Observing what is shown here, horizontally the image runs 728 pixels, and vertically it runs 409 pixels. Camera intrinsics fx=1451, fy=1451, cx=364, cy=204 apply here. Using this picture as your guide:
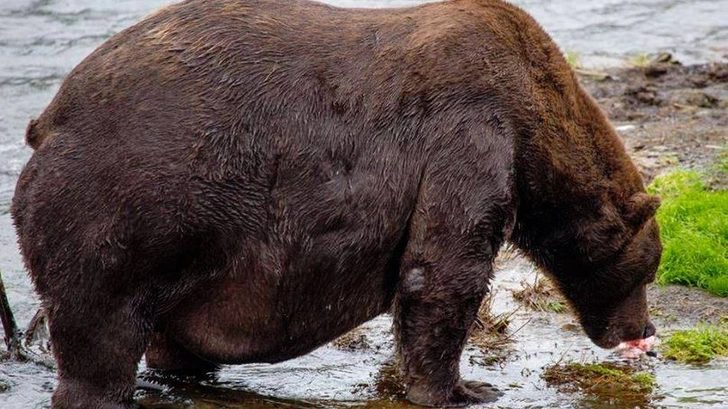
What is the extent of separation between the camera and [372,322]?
344 inches

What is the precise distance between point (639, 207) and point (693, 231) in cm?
219

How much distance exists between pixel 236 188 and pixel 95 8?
31.4 feet

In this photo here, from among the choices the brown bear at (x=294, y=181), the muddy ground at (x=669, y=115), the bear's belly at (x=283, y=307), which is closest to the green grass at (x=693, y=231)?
the muddy ground at (x=669, y=115)

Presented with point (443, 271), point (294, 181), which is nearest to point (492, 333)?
point (443, 271)

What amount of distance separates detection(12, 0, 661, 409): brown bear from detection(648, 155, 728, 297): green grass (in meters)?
1.81

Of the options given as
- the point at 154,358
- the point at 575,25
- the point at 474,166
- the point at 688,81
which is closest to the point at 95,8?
the point at 575,25

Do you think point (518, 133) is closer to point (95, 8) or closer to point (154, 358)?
point (154, 358)

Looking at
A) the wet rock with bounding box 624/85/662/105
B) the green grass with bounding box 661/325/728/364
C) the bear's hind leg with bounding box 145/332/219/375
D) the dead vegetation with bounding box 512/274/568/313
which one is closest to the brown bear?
the bear's hind leg with bounding box 145/332/219/375

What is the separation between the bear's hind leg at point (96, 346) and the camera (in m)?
6.64

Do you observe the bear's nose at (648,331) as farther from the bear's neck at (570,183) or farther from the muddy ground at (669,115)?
the muddy ground at (669,115)

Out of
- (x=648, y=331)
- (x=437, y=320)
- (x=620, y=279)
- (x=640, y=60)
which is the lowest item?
(x=640, y=60)

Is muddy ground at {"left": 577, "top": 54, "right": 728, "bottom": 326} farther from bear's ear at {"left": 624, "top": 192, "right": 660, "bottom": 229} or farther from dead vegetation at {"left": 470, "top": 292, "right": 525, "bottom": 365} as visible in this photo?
bear's ear at {"left": 624, "top": 192, "right": 660, "bottom": 229}

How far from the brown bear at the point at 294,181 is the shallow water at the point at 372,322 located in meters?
0.36

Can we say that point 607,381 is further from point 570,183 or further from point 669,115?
point 669,115
